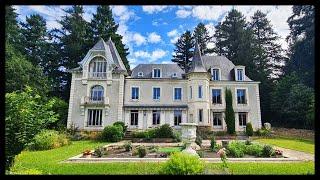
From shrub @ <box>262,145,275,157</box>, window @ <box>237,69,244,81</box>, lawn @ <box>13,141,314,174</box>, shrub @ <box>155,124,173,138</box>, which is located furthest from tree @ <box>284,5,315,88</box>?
lawn @ <box>13,141,314,174</box>

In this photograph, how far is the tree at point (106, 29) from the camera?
147ft

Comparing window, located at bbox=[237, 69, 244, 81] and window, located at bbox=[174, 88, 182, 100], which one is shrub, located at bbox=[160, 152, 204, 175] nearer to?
window, located at bbox=[174, 88, 182, 100]

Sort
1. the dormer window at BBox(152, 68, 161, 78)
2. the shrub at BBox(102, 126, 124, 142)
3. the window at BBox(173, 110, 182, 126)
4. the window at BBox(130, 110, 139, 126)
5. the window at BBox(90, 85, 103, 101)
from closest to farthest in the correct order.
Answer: the shrub at BBox(102, 126, 124, 142) → the window at BBox(90, 85, 103, 101) → the window at BBox(130, 110, 139, 126) → the window at BBox(173, 110, 182, 126) → the dormer window at BBox(152, 68, 161, 78)

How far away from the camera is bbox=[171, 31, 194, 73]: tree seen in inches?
1945

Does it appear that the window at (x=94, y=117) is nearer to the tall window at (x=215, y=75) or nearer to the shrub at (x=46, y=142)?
the shrub at (x=46, y=142)

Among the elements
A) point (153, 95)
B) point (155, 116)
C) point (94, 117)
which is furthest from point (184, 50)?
point (94, 117)

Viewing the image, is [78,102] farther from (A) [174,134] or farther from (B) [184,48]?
(B) [184,48]

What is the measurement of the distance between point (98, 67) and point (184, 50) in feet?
76.7

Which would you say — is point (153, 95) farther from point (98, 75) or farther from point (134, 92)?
point (98, 75)

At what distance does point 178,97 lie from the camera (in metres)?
31.1

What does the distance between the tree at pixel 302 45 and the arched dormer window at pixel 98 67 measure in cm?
2414
